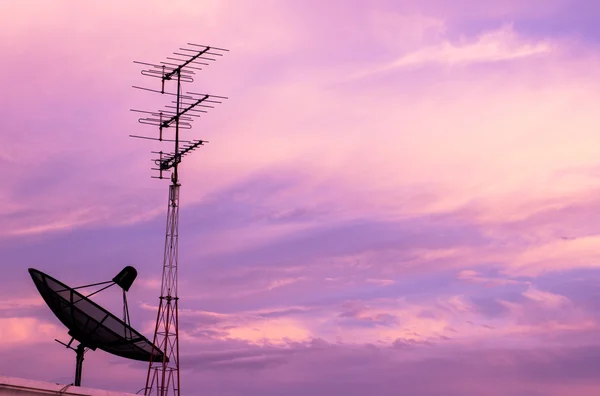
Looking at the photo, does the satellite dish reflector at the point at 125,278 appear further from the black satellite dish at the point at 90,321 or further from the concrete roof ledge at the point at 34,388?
the concrete roof ledge at the point at 34,388

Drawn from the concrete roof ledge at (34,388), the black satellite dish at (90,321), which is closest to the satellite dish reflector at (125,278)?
the black satellite dish at (90,321)

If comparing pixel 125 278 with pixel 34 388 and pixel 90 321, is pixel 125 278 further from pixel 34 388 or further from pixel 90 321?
pixel 34 388

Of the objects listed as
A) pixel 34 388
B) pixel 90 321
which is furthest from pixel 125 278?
pixel 34 388

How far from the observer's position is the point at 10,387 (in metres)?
38.9

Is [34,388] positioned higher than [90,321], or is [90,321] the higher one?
[90,321]

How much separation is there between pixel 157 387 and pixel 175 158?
12.1 metres

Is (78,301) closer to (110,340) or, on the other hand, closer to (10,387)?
(110,340)

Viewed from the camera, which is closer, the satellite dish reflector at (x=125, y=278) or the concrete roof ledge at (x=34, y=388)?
the concrete roof ledge at (x=34, y=388)

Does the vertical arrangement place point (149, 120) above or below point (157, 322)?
above

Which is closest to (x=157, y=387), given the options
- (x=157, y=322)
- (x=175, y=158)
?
(x=157, y=322)

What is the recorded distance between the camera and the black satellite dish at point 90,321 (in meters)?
46.1

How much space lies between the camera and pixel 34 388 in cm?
3991

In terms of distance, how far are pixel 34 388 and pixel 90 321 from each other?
286 inches

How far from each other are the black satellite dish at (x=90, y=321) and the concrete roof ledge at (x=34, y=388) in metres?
3.01
